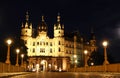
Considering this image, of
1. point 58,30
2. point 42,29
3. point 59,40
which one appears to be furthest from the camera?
point 42,29

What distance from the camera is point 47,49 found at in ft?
485

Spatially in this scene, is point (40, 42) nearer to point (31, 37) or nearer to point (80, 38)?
point (31, 37)

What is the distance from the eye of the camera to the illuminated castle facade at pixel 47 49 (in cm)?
13889

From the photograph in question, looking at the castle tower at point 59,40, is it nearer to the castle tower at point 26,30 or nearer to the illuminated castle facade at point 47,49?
the illuminated castle facade at point 47,49

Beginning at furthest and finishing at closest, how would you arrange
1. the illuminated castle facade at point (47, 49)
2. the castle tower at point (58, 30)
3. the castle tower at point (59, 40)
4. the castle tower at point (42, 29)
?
the castle tower at point (58, 30) < the castle tower at point (42, 29) < the castle tower at point (59, 40) < the illuminated castle facade at point (47, 49)

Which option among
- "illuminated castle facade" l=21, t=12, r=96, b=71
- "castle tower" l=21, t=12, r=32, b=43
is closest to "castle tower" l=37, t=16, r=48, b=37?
"illuminated castle facade" l=21, t=12, r=96, b=71

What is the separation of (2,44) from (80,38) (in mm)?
95790

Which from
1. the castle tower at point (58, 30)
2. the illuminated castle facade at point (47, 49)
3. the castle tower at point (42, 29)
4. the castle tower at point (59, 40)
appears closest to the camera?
the illuminated castle facade at point (47, 49)

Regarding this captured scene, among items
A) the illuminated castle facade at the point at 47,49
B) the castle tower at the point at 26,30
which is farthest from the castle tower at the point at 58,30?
the castle tower at the point at 26,30

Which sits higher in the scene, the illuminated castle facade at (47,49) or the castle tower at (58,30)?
the castle tower at (58,30)

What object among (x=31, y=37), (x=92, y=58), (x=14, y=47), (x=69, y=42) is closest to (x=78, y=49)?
(x=69, y=42)

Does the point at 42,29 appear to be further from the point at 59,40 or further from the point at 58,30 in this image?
the point at 59,40

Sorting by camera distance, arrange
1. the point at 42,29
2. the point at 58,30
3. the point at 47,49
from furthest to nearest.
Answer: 1. the point at 42,29
2. the point at 58,30
3. the point at 47,49

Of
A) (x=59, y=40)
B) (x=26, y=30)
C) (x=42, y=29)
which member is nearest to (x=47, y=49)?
(x=59, y=40)
